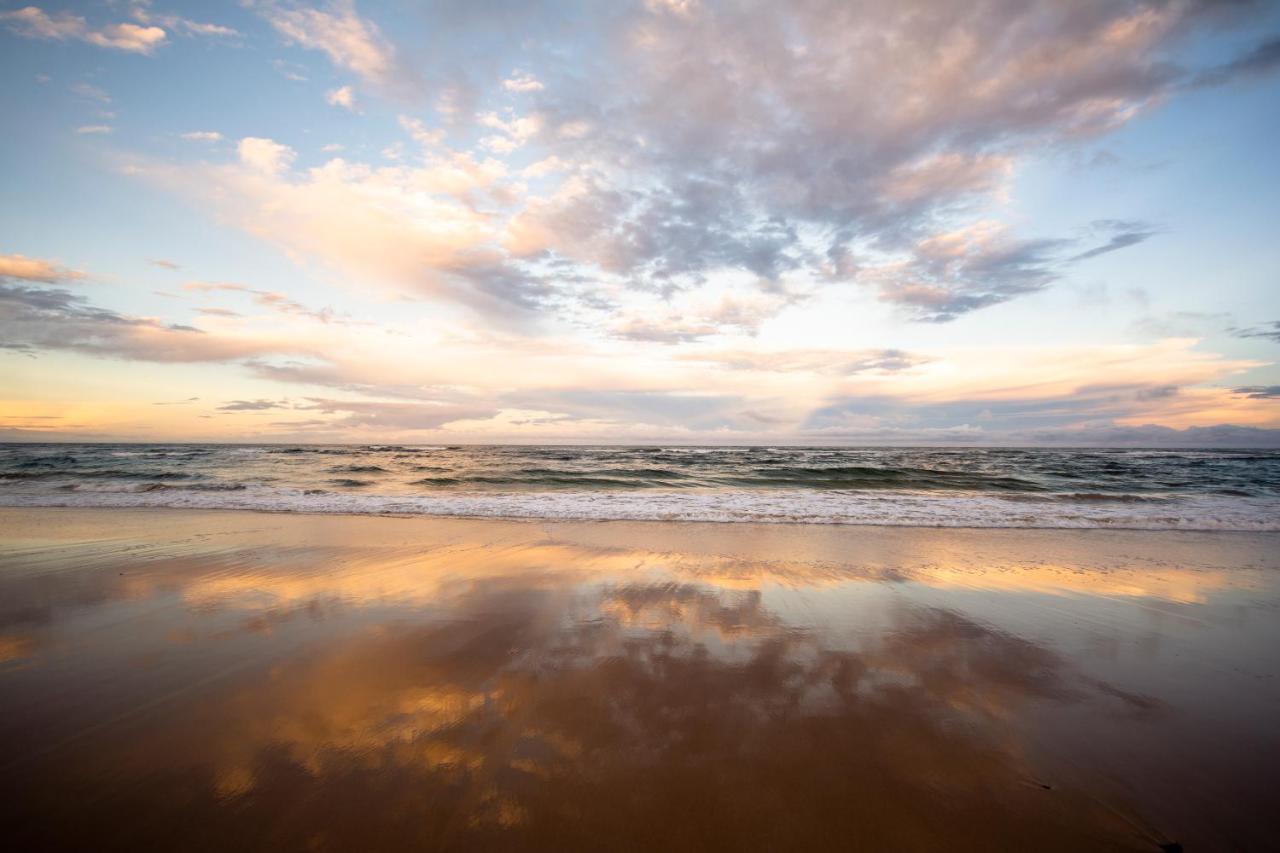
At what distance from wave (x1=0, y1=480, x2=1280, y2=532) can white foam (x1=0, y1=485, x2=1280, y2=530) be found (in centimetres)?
2

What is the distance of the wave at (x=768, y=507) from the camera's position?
1182 cm

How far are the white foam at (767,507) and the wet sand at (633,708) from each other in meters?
5.01

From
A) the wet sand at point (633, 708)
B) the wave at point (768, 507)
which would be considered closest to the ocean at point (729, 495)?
the wave at point (768, 507)

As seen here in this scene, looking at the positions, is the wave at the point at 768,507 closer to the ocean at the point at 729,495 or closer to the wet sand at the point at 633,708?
the ocean at the point at 729,495

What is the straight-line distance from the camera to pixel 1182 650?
455 centimetres

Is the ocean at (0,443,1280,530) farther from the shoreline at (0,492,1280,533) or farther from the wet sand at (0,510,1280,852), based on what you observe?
the wet sand at (0,510,1280,852)

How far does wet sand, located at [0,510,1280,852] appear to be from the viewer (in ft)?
7.96

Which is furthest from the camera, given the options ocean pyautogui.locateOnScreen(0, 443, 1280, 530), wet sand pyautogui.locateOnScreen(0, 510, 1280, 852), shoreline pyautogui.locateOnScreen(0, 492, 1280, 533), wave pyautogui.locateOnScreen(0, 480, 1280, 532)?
ocean pyautogui.locateOnScreen(0, 443, 1280, 530)

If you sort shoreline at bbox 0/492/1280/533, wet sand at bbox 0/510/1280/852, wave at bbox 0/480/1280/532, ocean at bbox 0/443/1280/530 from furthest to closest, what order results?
ocean at bbox 0/443/1280/530
wave at bbox 0/480/1280/532
shoreline at bbox 0/492/1280/533
wet sand at bbox 0/510/1280/852

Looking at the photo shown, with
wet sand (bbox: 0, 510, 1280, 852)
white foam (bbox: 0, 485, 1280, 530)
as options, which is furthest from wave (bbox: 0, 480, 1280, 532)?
wet sand (bbox: 0, 510, 1280, 852)

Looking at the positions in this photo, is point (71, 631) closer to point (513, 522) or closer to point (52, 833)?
point (52, 833)

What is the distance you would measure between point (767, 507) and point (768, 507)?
30mm

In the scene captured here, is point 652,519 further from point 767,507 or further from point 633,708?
point 633,708

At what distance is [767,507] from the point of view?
1370 cm
